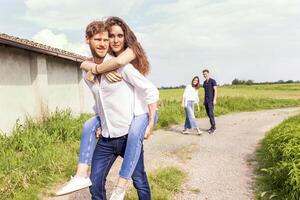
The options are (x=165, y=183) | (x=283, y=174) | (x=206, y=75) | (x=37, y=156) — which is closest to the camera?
(x=283, y=174)

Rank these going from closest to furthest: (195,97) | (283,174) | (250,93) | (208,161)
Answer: (283,174) < (208,161) < (195,97) < (250,93)

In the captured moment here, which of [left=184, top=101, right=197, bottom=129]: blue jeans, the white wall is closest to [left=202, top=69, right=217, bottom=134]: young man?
[left=184, top=101, right=197, bottom=129]: blue jeans

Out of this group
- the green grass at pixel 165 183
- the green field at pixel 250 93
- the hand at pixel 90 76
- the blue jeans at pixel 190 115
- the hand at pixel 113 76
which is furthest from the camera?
the green field at pixel 250 93

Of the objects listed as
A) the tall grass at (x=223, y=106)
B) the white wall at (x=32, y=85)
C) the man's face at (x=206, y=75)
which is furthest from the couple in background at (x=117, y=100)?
the tall grass at (x=223, y=106)

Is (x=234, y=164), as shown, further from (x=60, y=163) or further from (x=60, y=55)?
(x=60, y=55)

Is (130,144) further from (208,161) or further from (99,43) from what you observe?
(208,161)

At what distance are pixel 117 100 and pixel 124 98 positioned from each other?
0.19 feet

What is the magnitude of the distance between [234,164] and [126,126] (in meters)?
4.69

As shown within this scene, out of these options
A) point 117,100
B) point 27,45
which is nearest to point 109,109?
point 117,100

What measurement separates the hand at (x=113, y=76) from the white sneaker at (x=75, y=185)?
85 centimetres

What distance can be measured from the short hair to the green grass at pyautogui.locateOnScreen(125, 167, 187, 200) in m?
2.52

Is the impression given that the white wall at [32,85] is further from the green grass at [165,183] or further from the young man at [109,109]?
the young man at [109,109]

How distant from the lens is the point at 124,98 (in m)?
3.03

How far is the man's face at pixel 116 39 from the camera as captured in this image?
3035 mm
